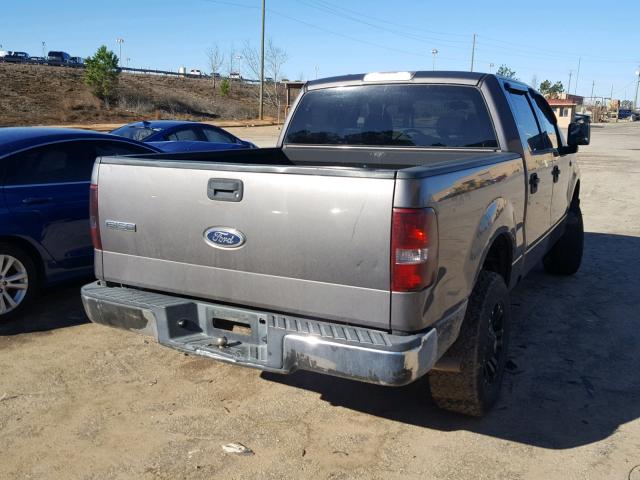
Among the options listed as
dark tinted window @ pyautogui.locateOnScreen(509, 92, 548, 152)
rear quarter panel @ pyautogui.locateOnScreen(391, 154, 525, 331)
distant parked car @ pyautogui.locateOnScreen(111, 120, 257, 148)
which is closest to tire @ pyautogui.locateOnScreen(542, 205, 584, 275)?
dark tinted window @ pyautogui.locateOnScreen(509, 92, 548, 152)

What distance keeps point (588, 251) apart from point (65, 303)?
6.43 metres

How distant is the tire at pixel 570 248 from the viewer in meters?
6.61

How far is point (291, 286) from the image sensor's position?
3045 millimetres

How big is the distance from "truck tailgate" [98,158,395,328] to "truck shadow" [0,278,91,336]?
1.92 metres

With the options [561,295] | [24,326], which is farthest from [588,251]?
[24,326]

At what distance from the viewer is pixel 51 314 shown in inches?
214

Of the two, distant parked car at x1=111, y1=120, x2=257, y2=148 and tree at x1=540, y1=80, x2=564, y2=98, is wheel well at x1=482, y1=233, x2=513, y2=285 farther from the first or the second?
tree at x1=540, y1=80, x2=564, y2=98

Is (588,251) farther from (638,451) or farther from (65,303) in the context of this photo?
(65,303)

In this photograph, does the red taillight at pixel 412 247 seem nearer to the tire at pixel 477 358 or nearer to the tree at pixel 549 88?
the tire at pixel 477 358

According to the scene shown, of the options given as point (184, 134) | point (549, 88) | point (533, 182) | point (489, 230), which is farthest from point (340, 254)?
point (549, 88)

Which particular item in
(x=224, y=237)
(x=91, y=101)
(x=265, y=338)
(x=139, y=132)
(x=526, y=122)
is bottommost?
(x=265, y=338)

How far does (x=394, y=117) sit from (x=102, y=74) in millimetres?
51718

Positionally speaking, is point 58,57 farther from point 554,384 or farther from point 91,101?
point 554,384

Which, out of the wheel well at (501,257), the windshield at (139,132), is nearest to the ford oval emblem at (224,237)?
the wheel well at (501,257)
